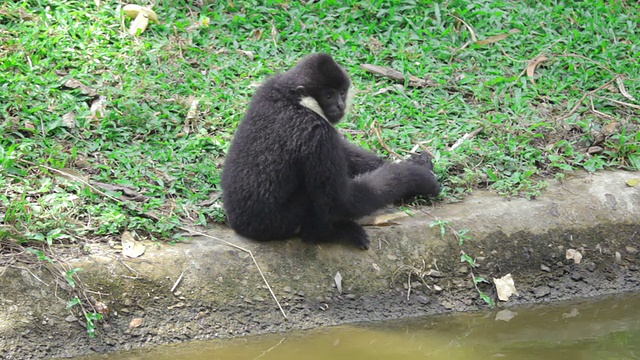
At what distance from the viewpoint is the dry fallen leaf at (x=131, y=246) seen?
19.2ft

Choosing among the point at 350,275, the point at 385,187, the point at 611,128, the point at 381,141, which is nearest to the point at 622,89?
the point at 611,128

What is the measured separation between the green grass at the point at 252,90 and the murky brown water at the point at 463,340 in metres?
1.04

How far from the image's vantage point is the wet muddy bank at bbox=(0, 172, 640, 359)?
5.52 meters

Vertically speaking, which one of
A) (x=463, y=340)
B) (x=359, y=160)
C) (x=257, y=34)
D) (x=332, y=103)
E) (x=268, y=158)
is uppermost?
(x=332, y=103)

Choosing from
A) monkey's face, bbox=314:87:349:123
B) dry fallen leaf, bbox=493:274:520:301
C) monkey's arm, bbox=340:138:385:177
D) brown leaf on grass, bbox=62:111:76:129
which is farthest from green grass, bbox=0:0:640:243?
monkey's face, bbox=314:87:349:123

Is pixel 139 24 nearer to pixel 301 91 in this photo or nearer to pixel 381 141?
pixel 381 141

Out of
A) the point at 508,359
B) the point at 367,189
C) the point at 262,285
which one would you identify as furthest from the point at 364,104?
the point at 508,359

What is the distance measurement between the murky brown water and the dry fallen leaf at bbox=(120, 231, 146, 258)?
27.0 inches

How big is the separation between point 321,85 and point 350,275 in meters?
1.36

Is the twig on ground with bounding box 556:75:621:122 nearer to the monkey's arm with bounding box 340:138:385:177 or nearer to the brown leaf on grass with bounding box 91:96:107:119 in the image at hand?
the monkey's arm with bounding box 340:138:385:177

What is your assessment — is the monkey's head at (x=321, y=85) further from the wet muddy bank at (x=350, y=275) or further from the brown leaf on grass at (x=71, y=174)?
the brown leaf on grass at (x=71, y=174)

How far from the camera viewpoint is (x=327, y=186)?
233 inches

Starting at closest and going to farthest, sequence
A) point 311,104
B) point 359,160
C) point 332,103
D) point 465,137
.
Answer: point 311,104 → point 332,103 → point 359,160 → point 465,137

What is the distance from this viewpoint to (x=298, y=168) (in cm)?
596
